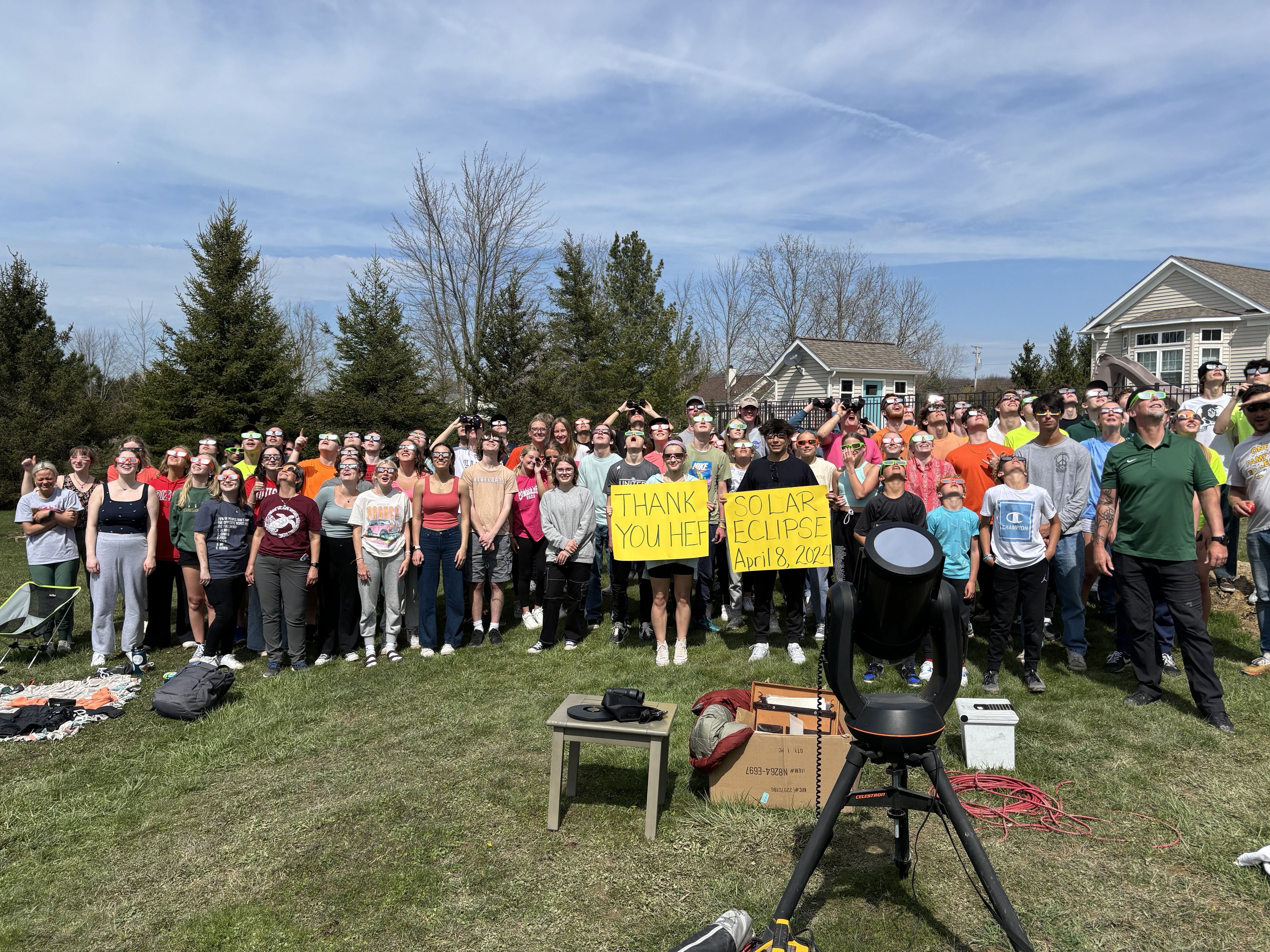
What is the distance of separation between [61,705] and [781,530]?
21.2 feet

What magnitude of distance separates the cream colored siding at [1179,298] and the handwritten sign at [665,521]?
2983 centimetres

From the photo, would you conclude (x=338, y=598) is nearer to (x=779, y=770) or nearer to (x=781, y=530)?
(x=781, y=530)

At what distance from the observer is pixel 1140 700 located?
5.93m

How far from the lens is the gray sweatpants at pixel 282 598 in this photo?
298 inches

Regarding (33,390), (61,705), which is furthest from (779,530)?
(33,390)

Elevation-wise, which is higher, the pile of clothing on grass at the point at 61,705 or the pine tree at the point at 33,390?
the pine tree at the point at 33,390

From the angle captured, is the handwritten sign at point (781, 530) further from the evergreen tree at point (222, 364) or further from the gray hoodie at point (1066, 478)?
the evergreen tree at point (222, 364)

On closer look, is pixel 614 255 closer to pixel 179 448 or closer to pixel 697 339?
pixel 697 339

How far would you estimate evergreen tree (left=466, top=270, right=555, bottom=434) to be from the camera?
71.3 ft

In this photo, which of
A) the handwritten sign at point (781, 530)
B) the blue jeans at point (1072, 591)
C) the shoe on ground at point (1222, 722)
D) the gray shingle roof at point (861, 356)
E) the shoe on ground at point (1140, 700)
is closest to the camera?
the shoe on ground at point (1222, 722)

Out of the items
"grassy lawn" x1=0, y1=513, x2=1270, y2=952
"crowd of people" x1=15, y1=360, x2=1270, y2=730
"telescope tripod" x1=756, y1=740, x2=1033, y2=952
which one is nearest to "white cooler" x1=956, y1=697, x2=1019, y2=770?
"grassy lawn" x1=0, y1=513, x2=1270, y2=952

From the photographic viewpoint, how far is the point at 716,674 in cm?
700

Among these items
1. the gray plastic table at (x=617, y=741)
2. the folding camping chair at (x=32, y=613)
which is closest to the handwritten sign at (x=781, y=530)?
the gray plastic table at (x=617, y=741)

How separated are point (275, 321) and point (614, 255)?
17.8m
